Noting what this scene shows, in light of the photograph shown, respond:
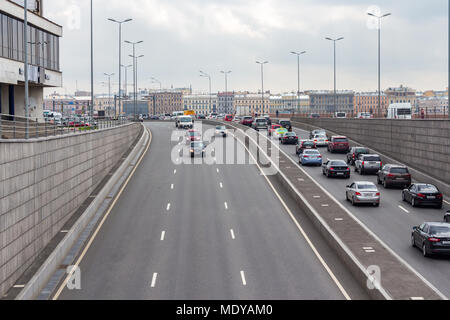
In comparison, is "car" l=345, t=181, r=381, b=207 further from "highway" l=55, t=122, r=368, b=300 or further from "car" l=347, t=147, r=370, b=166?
"car" l=347, t=147, r=370, b=166

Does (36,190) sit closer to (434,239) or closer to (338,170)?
(434,239)

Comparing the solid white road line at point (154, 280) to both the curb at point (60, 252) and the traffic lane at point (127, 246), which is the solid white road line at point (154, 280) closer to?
the traffic lane at point (127, 246)

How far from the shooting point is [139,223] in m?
→ 31.0

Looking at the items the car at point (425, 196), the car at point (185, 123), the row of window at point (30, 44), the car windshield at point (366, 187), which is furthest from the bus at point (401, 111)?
the row of window at point (30, 44)

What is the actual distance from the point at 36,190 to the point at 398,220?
17.6m

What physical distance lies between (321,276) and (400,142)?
95.5 feet

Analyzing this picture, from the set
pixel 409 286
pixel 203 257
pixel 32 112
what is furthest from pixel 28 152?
pixel 32 112

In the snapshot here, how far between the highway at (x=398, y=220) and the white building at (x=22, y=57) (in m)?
23.5

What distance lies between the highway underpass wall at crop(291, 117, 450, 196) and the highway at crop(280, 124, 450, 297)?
9.77 feet

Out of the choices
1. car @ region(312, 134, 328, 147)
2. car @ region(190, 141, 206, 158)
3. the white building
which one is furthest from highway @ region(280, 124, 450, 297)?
the white building

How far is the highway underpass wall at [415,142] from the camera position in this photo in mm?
39469

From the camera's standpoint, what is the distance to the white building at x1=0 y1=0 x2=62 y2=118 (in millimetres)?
44625
